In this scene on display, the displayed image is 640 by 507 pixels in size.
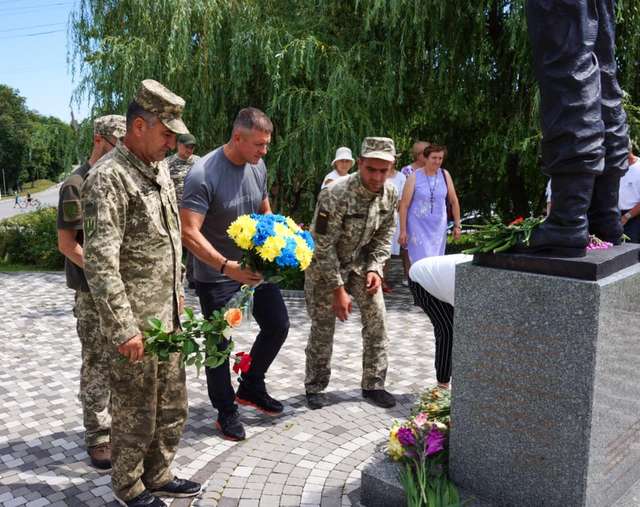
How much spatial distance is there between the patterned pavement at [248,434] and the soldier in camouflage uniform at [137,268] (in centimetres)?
48

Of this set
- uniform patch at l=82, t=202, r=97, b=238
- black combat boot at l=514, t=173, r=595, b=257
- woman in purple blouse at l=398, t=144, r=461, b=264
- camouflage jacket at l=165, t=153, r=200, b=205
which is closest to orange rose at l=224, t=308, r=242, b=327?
uniform patch at l=82, t=202, r=97, b=238

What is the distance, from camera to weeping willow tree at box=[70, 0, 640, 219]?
368 inches

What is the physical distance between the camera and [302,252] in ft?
11.4

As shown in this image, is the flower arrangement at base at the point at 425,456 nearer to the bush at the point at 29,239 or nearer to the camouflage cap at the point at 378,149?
the camouflage cap at the point at 378,149

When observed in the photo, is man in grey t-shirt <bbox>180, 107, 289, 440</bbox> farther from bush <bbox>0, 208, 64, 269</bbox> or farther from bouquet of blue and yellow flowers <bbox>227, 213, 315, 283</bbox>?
bush <bbox>0, 208, 64, 269</bbox>

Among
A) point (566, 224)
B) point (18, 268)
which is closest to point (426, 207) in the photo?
point (566, 224)

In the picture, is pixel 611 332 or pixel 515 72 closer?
pixel 611 332

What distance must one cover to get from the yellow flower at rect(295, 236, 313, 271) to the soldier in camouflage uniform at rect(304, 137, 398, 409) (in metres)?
1.02

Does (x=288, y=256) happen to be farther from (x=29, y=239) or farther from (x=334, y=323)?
(x=29, y=239)

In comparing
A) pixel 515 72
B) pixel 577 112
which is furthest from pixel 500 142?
pixel 577 112

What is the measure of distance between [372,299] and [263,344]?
0.88 meters

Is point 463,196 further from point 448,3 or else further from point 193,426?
point 193,426

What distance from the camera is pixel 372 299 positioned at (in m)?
4.72

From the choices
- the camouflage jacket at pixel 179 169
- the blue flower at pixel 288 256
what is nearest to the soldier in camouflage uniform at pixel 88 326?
the blue flower at pixel 288 256
